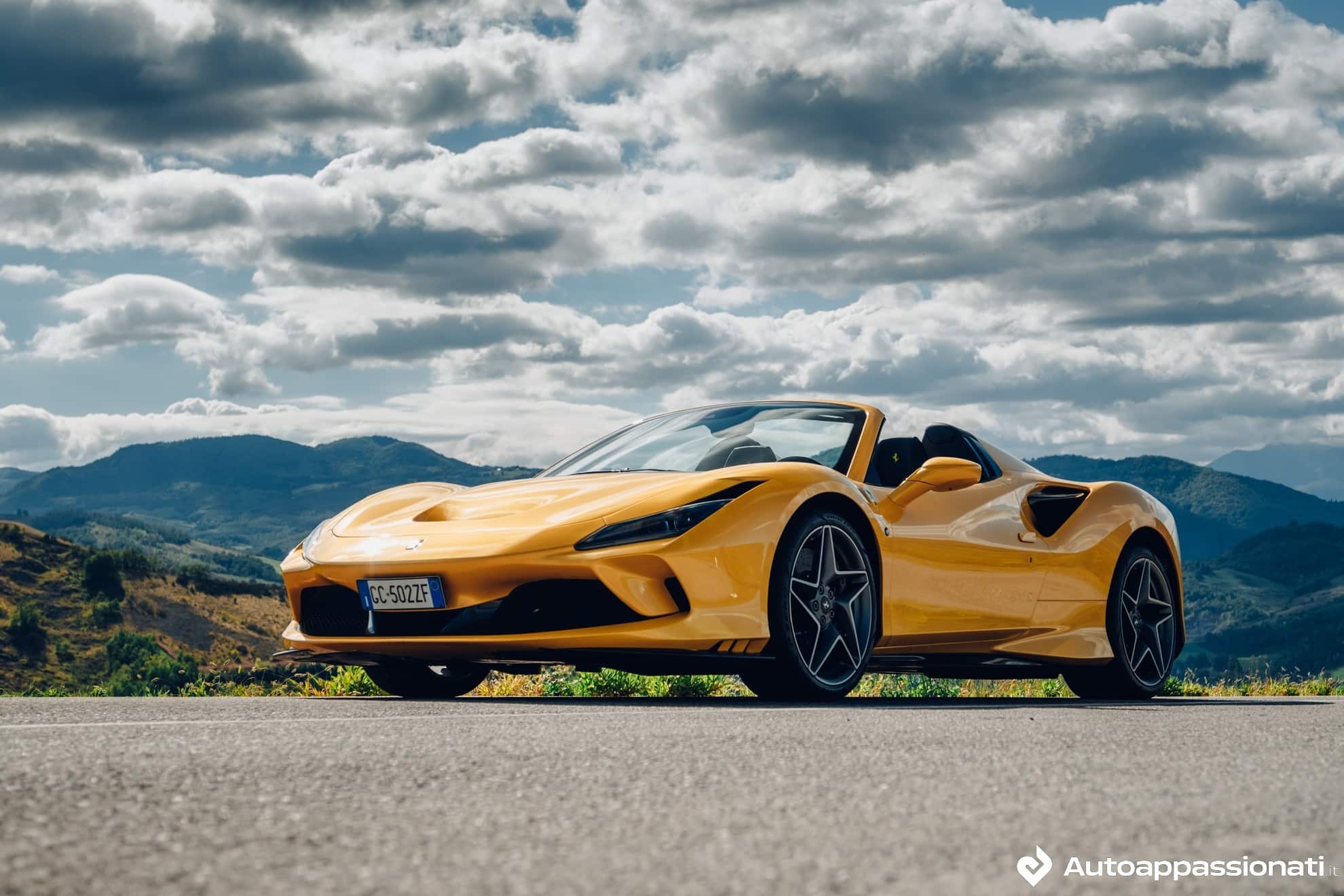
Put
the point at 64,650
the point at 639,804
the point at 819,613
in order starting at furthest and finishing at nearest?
the point at 64,650 < the point at 819,613 < the point at 639,804

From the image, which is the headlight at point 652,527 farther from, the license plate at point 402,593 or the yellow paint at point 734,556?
the license plate at point 402,593

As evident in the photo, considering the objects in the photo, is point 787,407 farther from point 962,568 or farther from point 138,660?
point 138,660

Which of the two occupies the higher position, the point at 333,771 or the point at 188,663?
the point at 333,771

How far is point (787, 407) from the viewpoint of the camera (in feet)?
24.0

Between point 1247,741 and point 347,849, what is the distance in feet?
10.2

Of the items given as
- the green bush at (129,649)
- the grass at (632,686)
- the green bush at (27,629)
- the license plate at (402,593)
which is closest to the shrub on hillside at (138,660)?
the green bush at (129,649)

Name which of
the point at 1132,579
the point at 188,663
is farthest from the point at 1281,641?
the point at 1132,579

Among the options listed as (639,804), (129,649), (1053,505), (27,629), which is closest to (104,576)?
(27,629)

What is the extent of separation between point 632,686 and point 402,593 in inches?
124

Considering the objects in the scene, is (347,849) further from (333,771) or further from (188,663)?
(188,663)

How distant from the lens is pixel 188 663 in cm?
5319

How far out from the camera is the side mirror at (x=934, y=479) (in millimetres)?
6664

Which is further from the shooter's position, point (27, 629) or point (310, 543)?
point (27, 629)

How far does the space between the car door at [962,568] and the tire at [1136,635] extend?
85 cm
